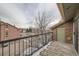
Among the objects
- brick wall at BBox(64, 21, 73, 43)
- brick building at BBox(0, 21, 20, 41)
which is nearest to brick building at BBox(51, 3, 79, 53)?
brick wall at BBox(64, 21, 73, 43)

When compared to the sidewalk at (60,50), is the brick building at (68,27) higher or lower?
higher

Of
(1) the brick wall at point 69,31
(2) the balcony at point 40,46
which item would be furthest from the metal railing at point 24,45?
(1) the brick wall at point 69,31

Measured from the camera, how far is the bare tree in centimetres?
238

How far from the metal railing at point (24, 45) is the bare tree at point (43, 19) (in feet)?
0.59

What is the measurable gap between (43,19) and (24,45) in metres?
0.54

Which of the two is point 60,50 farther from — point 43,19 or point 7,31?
point 7,31

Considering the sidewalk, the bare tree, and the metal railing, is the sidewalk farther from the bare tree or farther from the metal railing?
the bare tree

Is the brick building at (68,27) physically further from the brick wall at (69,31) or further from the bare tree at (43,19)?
the bare tree at (43,19)

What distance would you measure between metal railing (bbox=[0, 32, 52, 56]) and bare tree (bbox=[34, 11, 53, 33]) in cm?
18

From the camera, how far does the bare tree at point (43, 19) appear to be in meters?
2.38

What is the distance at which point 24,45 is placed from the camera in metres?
2.36

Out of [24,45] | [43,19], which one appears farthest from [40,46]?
[43,19]

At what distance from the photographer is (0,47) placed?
218cm

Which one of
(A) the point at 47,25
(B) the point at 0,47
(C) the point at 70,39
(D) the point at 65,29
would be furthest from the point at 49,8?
(B) the point at 0,47
